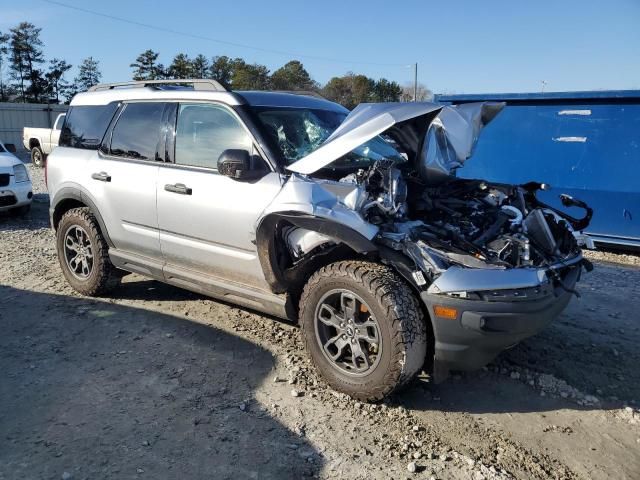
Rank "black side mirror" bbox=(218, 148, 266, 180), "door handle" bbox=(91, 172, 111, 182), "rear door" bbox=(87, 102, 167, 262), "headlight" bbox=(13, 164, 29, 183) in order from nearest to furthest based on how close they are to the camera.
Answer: "black side mirror" bbox=(218, 148, 266, 180)
"rear door" bbox=(87, 102, 167, 262)
"door handle" bbox=(91, 172, 111, 182)
"headlight" bbox=(13, 164, 29, 183)

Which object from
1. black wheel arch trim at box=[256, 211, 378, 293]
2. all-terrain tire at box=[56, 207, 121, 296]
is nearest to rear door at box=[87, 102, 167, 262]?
all-terrain tire at box=[56, 207, 121, 296]

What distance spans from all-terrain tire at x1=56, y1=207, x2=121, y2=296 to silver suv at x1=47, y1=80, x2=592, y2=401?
22 millimetres

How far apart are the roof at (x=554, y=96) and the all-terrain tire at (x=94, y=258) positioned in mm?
6535

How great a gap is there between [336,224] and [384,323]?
69 centimetres

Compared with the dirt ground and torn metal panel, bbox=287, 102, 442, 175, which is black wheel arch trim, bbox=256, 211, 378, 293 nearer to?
A: torn metal panel, bbox=287, 102, 442, 175

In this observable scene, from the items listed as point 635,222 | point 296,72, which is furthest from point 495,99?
point 296,72

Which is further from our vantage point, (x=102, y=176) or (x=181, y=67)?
(x=181, y=67)

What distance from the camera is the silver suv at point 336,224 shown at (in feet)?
10.3

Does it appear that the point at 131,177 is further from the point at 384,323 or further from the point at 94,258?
the point at 384,323

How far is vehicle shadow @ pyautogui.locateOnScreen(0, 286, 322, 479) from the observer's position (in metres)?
2.83

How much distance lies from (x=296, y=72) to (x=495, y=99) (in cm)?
4871

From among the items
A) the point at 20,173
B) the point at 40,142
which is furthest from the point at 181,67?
the point at 20,173

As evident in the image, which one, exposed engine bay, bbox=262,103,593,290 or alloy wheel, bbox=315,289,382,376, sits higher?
exposed engine bay, bbox=262,103,593,290

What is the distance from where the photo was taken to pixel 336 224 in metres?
3.32
